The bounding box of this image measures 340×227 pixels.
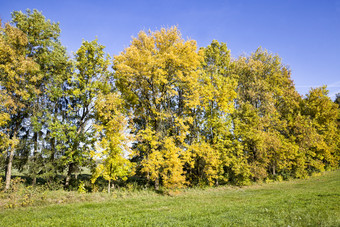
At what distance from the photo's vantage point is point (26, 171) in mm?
15570

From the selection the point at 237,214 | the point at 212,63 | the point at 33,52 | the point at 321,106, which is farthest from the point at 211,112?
the point at 321,106

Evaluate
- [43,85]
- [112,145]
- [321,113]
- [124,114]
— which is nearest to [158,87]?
[124,114]

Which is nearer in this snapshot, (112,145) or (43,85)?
(112,145)

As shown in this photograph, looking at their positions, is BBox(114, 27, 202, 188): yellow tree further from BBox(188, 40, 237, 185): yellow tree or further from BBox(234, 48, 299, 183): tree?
BBox(234, 48, 299, 183): tree

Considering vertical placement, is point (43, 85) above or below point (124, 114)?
above

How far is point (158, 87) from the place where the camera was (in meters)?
17.1

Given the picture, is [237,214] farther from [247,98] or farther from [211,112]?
[247,98]

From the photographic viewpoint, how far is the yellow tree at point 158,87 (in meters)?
14.8

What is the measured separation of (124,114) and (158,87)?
3.87m

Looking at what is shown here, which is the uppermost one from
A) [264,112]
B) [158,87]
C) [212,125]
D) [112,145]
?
[158,87]

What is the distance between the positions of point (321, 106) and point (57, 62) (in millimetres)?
33820

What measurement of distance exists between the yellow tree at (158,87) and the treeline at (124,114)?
0.29 feet

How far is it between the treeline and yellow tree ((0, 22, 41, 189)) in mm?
72

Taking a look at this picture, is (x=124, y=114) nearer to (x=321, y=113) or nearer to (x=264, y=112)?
(x=264, y=112)
